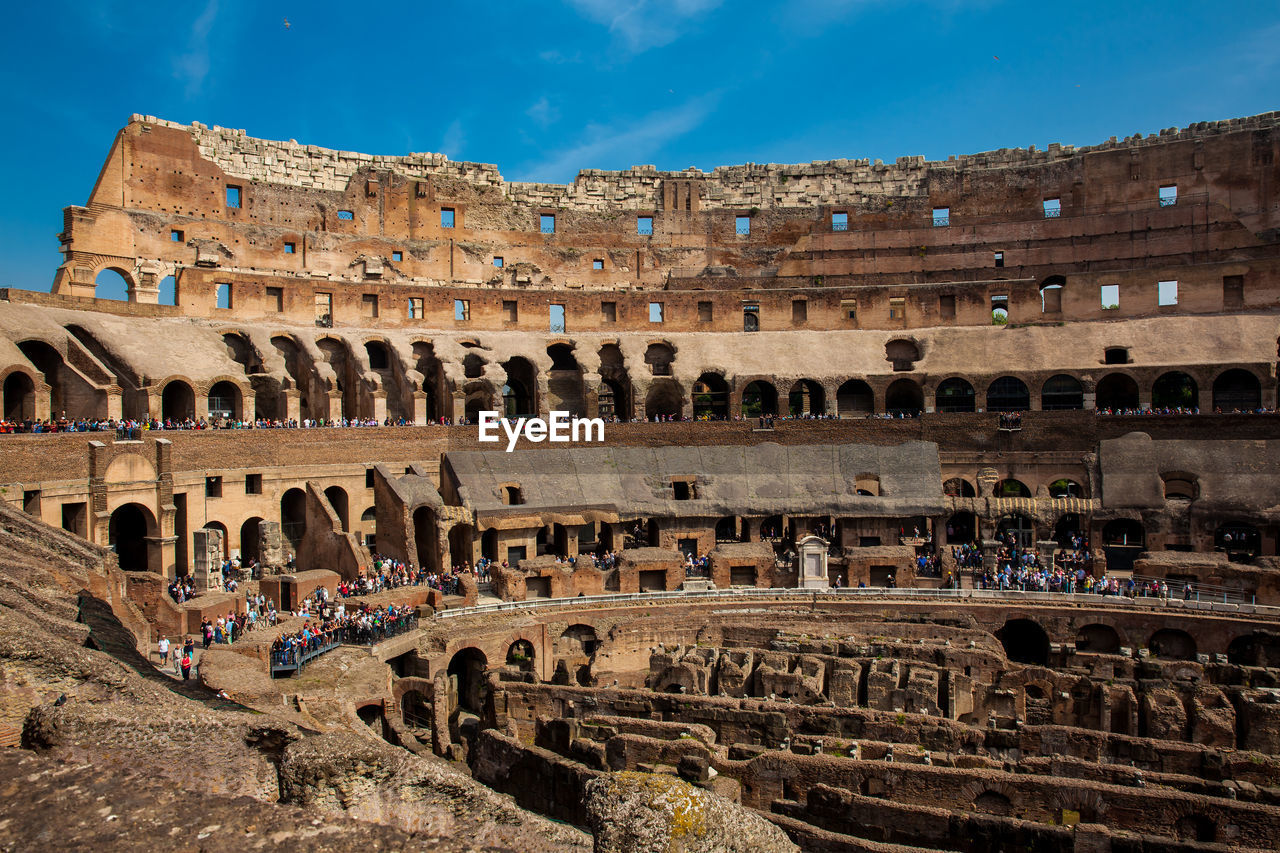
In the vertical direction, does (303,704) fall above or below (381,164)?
below

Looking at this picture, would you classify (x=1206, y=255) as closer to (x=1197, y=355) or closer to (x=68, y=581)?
(x=1197, y=355)

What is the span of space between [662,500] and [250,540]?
1546 centimetres

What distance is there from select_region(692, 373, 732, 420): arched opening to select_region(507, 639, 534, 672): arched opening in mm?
19769

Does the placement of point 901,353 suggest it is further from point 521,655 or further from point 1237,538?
→ point 521,655

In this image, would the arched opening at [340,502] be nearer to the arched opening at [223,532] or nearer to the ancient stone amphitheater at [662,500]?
the ancient stone amphitheater at [662,500]

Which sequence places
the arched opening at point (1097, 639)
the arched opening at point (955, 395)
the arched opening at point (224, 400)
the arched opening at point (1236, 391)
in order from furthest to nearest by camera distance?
the arched opening at point (955, 395)
the arched opening at point (1236, 391)
the arched opening at point (224, 400)
the arched opening at point (1097, 639)

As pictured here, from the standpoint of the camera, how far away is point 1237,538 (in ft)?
102

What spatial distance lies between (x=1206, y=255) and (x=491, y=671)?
3996cm

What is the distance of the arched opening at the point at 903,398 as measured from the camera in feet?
139

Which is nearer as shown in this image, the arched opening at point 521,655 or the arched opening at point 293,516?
the arched opening at point 521,655

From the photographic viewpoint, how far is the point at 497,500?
106ft

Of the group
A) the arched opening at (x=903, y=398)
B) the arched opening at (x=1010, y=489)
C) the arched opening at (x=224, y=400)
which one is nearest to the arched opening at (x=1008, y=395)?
the arched opening at (x=903, y=398)

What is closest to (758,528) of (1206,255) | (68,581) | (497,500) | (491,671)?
(497,500)

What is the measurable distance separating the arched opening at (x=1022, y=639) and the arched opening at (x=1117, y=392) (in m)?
17.2
